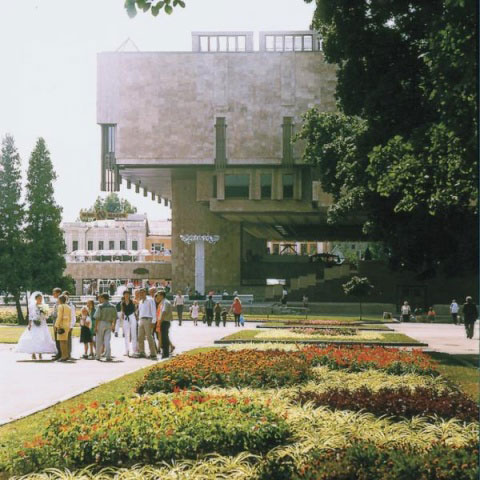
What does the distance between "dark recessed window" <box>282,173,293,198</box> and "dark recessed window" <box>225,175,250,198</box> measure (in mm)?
3375

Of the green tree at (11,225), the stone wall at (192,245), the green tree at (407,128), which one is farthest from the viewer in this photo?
the stone wall at (192,245)

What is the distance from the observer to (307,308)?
57.9 meters

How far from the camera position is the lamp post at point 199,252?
82.1 m

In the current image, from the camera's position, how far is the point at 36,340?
822 inches

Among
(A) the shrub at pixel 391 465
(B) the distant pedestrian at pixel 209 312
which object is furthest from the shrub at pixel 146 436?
(B) the distant pedestrian at pixel 209 312

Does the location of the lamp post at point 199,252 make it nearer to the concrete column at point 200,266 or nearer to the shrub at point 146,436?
the concrete column at point 200,266

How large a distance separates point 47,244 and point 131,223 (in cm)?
7704

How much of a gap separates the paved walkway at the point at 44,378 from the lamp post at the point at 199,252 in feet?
187

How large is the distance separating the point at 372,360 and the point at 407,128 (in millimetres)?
8062

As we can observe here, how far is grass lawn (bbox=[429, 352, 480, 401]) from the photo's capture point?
1446 centimetres

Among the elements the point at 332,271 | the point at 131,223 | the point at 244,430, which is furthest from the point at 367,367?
the point at 131,223

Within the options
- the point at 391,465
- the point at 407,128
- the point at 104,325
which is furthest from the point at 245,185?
the point at 391,465

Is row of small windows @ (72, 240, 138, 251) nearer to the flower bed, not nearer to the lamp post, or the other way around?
the lamp post

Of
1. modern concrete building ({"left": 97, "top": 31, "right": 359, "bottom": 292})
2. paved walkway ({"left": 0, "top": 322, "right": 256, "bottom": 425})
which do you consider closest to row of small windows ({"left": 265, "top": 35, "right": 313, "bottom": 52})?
modern concrete building ({"left": 97, "top": 31, "right": 359, "bottom": 292})
